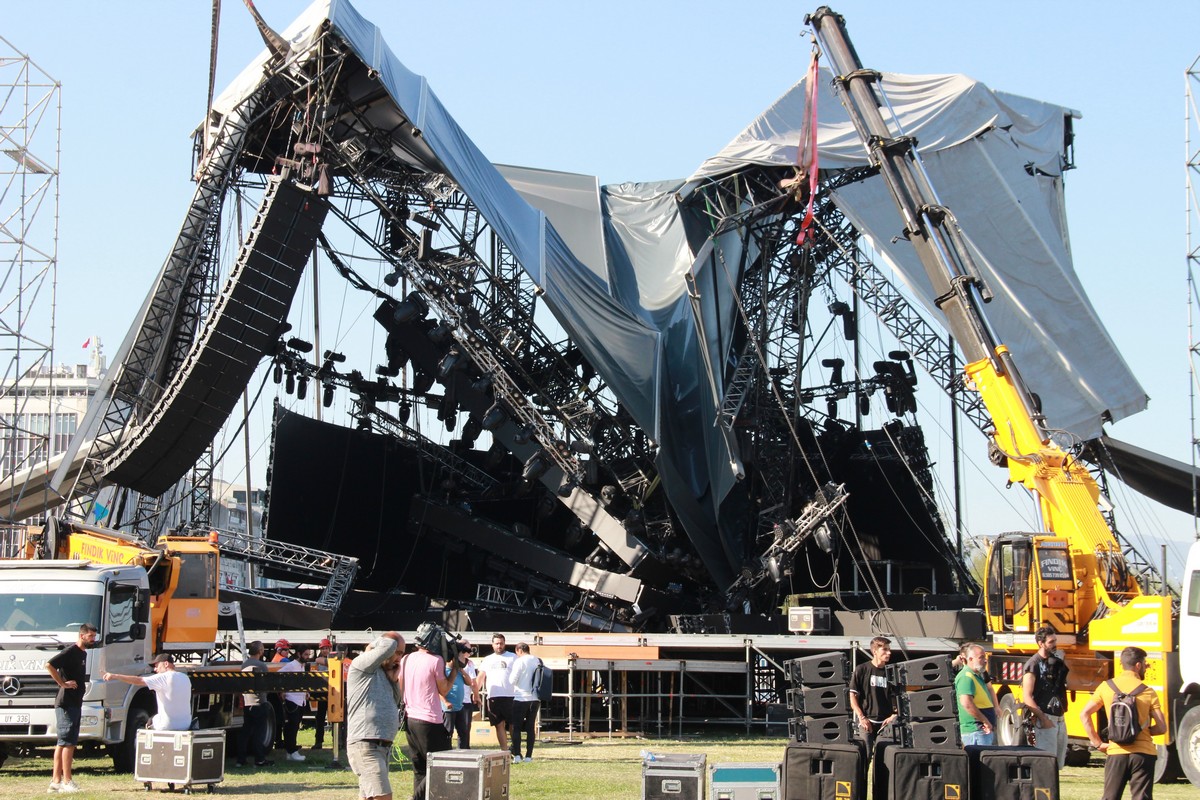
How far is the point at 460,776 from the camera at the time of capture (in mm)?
10180

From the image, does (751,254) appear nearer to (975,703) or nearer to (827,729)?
(975,703)

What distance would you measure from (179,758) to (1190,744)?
1029cm

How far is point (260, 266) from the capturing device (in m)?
26.1

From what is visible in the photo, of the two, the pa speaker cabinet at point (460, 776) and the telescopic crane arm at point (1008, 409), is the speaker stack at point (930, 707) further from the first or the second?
the telescopic crane arm at point (1008, 409)

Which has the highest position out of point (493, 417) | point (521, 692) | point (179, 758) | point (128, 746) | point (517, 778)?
point (493, 417)

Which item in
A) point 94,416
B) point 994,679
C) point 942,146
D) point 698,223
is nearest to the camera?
point 994,679

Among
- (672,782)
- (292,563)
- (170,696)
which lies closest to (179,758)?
(170,696)

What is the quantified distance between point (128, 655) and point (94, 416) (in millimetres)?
13167

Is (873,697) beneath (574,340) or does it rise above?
beneath

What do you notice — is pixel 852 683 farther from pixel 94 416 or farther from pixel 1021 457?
pixel 94 416

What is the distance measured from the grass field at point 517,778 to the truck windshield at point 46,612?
159 cm

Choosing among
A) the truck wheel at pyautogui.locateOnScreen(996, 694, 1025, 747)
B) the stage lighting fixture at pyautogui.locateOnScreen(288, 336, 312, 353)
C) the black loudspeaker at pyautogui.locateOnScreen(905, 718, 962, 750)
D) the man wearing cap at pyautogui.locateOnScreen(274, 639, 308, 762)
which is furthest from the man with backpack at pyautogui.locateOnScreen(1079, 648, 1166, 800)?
the stage lighting fixture at pyautogui.locateOnScreen(288, 336, 312, 353)

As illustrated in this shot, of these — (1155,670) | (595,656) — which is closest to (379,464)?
(595,656)

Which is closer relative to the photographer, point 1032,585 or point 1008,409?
point 1032,585
